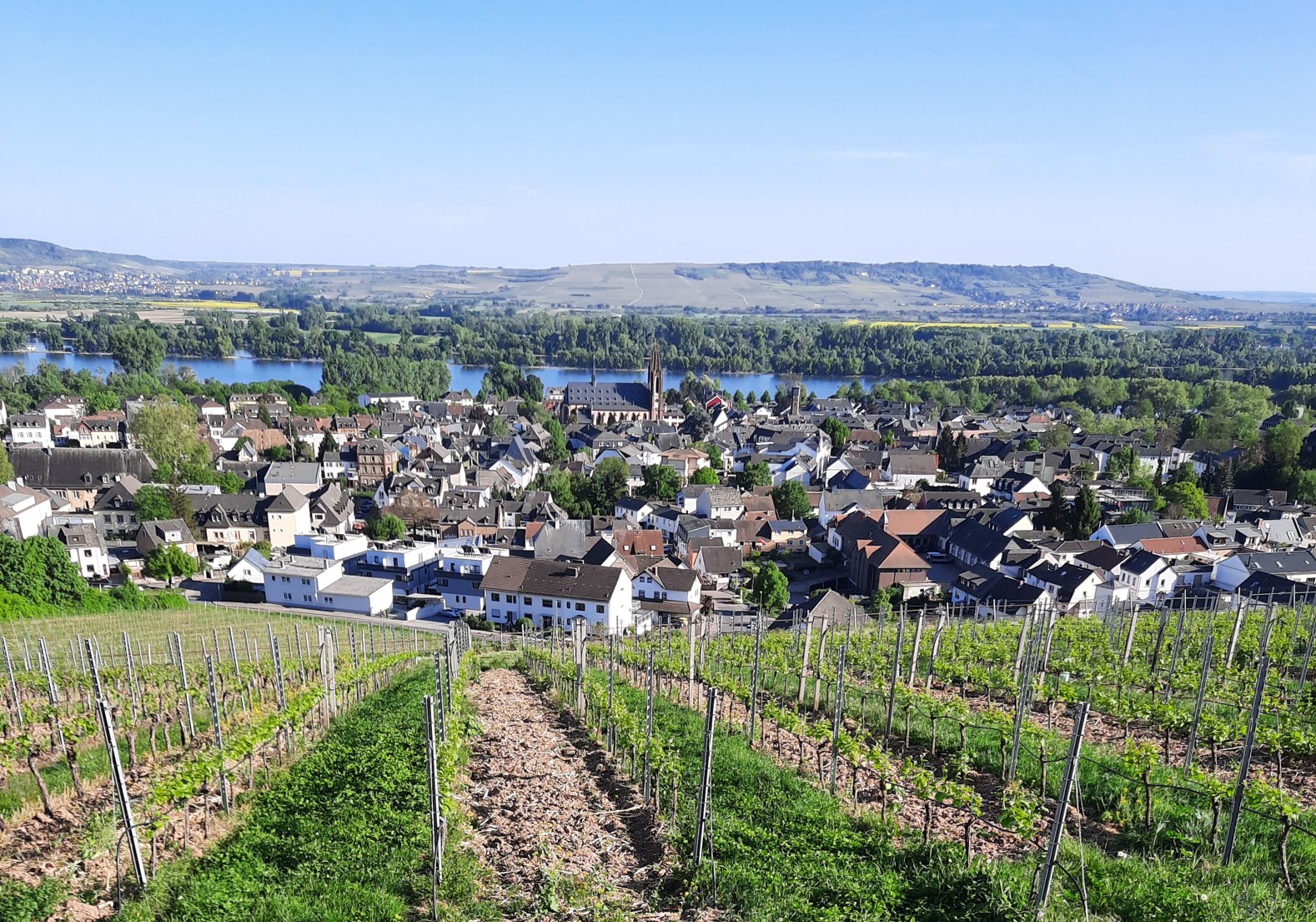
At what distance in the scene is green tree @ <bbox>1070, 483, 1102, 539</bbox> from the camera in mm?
37219

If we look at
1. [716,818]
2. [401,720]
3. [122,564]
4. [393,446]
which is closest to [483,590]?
[122,564]

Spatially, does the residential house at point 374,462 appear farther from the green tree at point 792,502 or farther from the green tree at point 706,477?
the green tree at point 792,502

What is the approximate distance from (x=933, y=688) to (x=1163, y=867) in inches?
326

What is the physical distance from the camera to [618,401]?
272ft

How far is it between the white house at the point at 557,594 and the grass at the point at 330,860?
62.0 feet

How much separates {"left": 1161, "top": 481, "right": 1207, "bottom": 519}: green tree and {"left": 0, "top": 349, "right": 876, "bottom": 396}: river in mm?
67452

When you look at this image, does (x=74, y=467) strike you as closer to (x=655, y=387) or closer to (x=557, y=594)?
(x=557, y=594)

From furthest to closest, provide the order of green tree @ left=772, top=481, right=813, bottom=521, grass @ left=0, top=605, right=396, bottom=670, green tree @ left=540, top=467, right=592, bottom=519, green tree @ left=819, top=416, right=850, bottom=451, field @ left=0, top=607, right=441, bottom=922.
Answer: green tree @ left=819, top=416, right=850, bottom=451 → green tree @ left=540, top=467, right=592, bottom=519 → green tree @ left=772, top=481, right=813, bottom=521 → grass @ left=0, top=605, right=396, bottom=670 → field @ left=0, top=607, right=441, bottom=922

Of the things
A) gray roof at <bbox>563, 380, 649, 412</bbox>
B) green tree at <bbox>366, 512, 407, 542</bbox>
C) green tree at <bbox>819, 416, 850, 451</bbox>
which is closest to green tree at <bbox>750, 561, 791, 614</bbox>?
green tree at <bbox>366, 512, 407, 542</bbox>

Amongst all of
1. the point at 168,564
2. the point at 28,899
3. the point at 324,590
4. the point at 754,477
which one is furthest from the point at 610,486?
the point at 28,899

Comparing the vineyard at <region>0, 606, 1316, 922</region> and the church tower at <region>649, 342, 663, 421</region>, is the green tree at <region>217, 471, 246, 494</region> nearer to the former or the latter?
the vineyard at <region>0, 606, 1316, 922</region>

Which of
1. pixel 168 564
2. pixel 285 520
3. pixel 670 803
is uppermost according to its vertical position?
pixel 670 803

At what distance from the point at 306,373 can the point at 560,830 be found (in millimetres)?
121868

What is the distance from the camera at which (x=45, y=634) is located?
21781 millimetres
